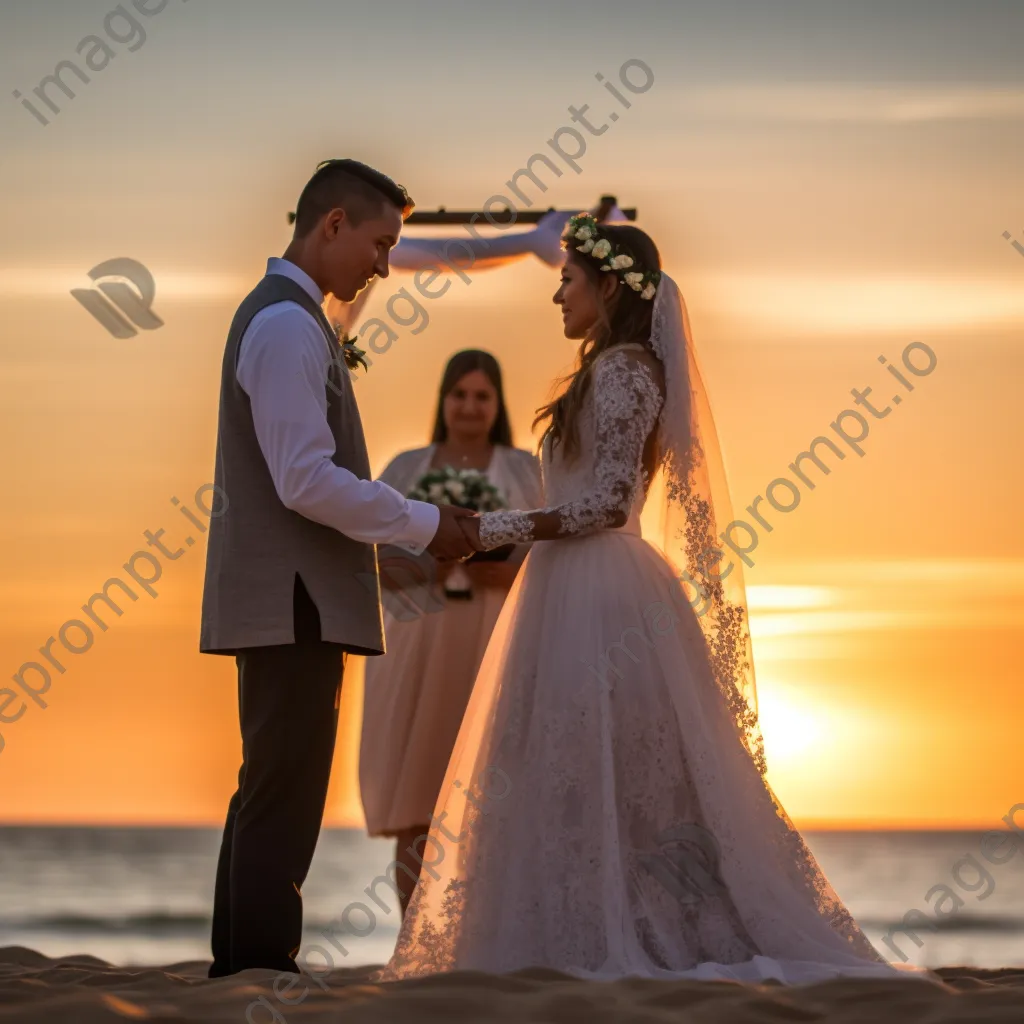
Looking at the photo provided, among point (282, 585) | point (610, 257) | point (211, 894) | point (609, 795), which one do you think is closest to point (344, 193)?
point (610, 257)

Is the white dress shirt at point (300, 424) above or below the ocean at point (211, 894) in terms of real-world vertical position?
above

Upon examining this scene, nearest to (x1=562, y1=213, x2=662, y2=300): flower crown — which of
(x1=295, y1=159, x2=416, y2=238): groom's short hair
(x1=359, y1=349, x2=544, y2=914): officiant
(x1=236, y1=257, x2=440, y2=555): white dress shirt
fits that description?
(x1=295, y1=159, x2=416, y2=238): groom's short hair

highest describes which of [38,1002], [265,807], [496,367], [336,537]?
[496,367]

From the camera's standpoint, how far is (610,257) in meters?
5.04

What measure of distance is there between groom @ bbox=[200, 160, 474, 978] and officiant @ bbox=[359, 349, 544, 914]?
1.80 m

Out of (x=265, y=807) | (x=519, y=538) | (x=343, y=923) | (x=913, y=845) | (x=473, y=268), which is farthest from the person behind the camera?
(x=913, y=845)

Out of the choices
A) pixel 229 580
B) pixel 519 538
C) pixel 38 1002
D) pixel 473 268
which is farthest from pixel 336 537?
pixel 473 268

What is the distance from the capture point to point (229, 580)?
4.28m

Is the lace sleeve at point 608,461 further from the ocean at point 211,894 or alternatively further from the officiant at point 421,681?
the ocean at point 211,894

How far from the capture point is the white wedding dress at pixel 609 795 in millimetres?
4336

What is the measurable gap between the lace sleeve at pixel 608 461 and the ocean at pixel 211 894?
5.70m

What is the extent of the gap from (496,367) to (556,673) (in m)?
2.22

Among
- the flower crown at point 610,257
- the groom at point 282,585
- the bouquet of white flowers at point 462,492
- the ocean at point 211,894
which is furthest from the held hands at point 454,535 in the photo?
the ocean at point 211,894

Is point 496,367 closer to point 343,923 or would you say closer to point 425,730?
point 425,730
